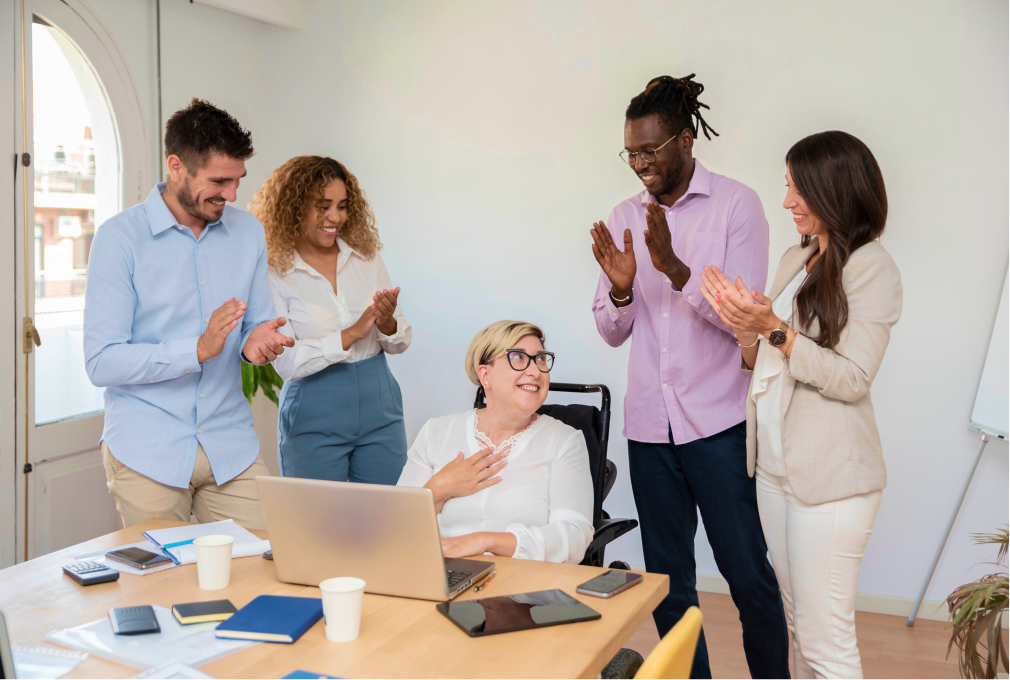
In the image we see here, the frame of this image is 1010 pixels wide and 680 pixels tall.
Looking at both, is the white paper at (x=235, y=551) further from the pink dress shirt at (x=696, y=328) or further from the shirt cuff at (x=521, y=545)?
the pink dress shirt at (x=696, y=328)

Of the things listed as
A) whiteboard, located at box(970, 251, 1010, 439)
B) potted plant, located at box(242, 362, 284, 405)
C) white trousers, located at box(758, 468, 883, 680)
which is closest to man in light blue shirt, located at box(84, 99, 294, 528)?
white trousers, located at box(758, 468, 883, 680)

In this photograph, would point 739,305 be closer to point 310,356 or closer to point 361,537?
point 361,537

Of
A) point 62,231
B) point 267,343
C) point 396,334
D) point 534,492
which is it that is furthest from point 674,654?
point 62,231

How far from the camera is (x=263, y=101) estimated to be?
4.57 m

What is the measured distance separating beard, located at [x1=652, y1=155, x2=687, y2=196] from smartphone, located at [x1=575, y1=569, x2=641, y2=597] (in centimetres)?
119

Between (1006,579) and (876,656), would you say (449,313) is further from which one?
(1006,579)

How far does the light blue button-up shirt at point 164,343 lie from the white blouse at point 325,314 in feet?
1.08

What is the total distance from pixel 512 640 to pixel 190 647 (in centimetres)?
54

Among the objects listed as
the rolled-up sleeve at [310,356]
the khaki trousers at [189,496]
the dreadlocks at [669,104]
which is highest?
the dreadlocks at [669,104]

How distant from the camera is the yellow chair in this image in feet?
3.40

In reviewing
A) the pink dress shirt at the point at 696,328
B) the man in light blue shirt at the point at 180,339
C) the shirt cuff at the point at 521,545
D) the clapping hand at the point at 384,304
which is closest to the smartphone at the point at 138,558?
the man in light blue shirt at the point at 180,339

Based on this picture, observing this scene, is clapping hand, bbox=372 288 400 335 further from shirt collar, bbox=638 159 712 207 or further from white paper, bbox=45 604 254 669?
white paper, bbox=45 604 254 669

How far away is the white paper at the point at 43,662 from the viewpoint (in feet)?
4.05

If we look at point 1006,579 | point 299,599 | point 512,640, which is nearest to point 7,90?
point 299,599
